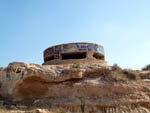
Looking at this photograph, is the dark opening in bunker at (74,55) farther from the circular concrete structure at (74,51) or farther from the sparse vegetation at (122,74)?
the sparse vegetation at (122,74)

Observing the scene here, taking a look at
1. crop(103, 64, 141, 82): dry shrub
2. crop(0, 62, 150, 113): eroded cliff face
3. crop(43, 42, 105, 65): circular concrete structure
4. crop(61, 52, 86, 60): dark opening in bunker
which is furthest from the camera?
crop(61, 52, 86, 60): dark opening in bunker

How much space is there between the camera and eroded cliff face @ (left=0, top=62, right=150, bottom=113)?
26.2 ft

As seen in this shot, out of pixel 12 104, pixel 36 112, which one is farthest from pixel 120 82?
pixel 12 104

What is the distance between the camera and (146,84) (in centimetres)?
862

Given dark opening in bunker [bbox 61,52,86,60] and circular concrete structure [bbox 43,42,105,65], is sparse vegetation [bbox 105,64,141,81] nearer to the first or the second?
circular concrete structure [bbox 43,42,105,65]

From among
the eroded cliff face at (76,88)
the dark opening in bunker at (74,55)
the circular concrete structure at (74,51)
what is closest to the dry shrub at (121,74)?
the eroded cliff face at (76,88)

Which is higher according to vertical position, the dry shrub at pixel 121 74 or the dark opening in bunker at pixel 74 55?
the dark opening in bunker at pixel 74 55

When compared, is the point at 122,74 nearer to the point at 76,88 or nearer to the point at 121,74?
the point at 121,74

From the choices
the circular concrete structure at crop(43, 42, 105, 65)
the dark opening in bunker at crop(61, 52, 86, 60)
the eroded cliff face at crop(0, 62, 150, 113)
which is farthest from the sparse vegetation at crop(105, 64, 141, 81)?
the dark opening in bunker at crop(61, 52, 86, 60)

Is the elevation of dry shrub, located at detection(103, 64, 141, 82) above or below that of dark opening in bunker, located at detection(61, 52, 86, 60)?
below

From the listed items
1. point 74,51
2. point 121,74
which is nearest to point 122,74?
point 121,74

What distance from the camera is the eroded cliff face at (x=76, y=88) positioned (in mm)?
8000

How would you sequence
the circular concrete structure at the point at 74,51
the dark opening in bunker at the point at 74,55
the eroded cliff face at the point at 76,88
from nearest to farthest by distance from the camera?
the eroded cliff face at the point at 76,88
the circular concrete structure at the point at 74,51
the dark opening in bunker at the point at 74,55

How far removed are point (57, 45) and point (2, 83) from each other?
7.03 metres
